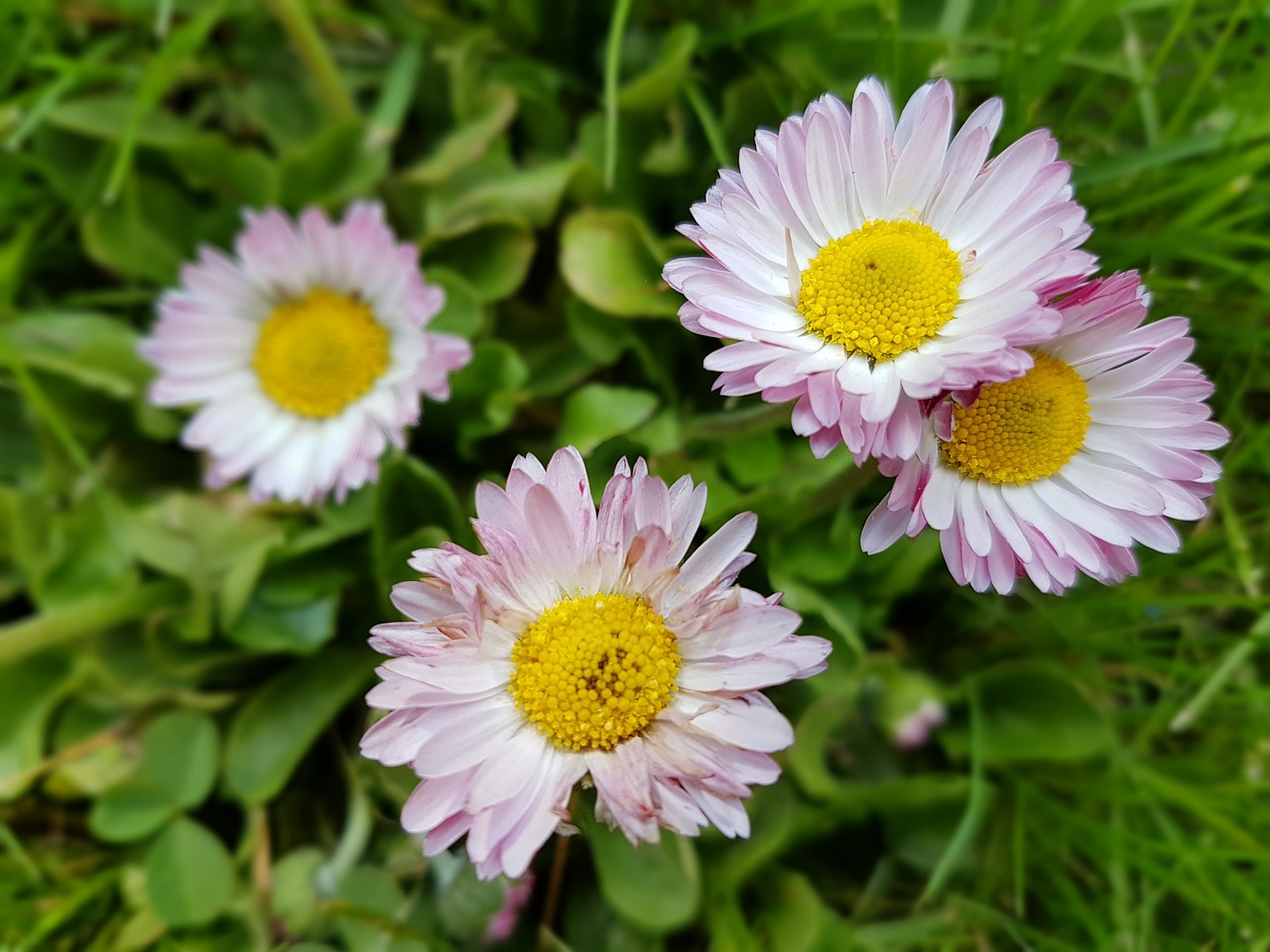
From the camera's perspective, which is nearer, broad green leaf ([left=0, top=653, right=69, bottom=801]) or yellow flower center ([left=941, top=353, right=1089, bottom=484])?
yellow flower center ([left=941, top=353, right=1089, bottom=484])

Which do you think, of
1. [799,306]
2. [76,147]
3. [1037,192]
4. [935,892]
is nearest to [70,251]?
[76,147]

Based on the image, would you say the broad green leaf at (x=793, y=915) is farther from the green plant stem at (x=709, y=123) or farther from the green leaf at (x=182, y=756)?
the green plant stem at (x=709, y=123)

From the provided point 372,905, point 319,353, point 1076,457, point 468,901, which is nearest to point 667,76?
point 319,353

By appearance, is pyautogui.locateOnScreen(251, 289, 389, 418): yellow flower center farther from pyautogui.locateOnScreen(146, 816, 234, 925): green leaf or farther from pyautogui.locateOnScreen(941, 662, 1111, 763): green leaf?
pyautogui.locateOnScreen(941, 662, 1111, 763): green leaf

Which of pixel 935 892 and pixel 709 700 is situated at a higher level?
pixel 709 700

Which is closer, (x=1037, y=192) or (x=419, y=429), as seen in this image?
(x=1037, y=192)

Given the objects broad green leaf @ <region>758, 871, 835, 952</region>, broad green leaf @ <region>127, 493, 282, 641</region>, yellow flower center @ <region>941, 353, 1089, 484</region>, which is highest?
yellow flower center @ <region>941, 353, 1089, 484</region>

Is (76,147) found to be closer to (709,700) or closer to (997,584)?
(709,700)

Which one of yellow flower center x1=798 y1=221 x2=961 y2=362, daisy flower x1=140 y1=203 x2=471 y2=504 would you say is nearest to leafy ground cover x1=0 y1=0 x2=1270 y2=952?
daisy flower x1=140 y1=203 x2=471 y2=504
